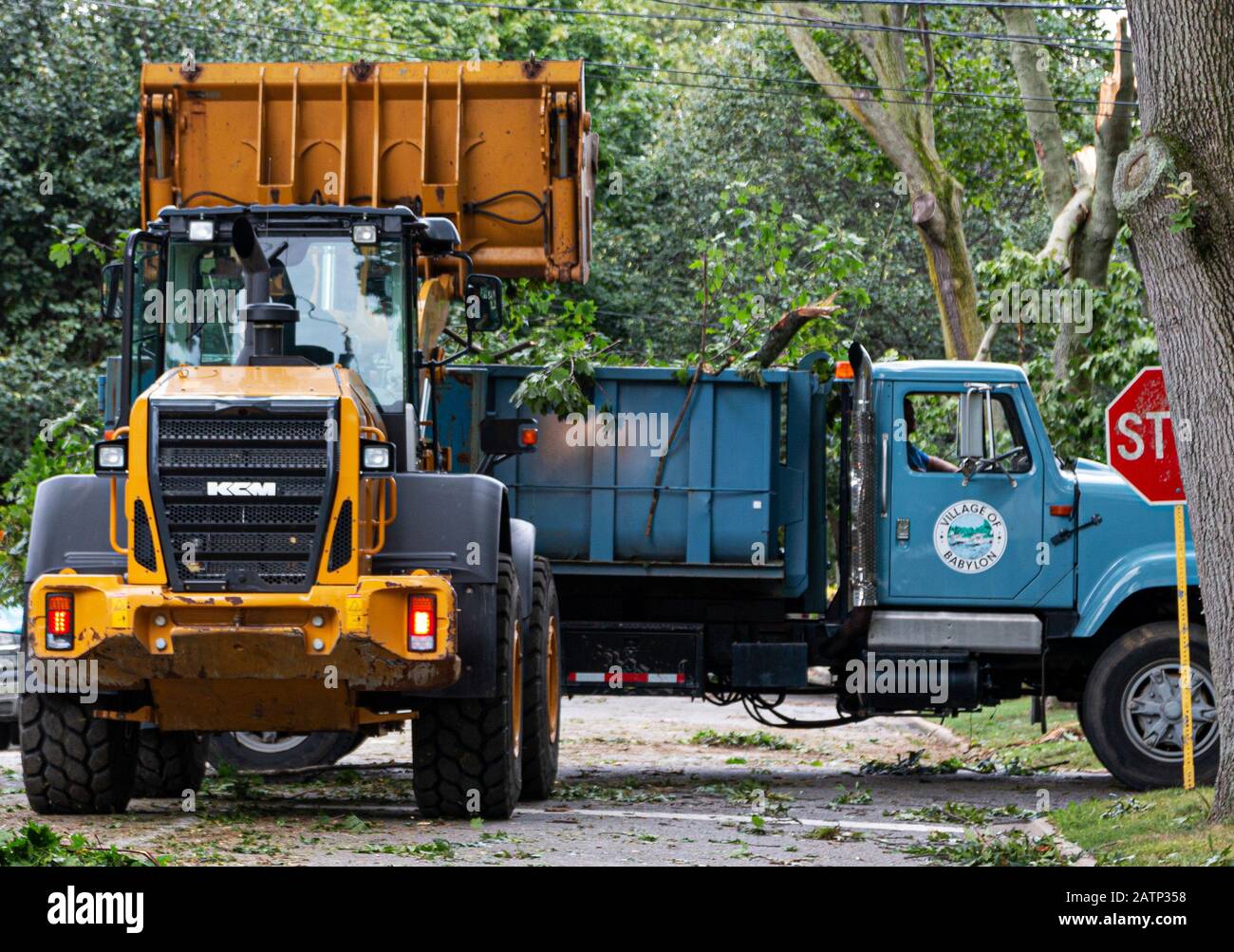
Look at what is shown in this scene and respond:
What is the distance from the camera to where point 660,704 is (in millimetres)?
26984

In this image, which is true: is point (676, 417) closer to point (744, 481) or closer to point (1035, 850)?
point (744, 481)

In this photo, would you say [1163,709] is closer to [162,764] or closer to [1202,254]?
[1202,254]

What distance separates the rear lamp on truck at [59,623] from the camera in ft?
31.1

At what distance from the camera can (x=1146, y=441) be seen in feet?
39.9

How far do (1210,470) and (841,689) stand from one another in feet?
15.9

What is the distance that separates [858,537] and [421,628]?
5.31 metres

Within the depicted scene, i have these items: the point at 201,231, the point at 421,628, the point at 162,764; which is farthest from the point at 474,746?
the point at 201,231

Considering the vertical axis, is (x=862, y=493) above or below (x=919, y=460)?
below

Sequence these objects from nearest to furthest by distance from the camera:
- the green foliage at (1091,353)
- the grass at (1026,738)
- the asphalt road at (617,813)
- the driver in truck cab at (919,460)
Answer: the asphalt road at (617,813), the driver in truck cab at (919,460), the grass at (1026,738), the green foliage at (1091,353)

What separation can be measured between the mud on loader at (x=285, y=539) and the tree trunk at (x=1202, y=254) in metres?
3.73

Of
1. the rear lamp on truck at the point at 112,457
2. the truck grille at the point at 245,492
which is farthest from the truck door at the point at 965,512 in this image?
the rear lamp on truck at the point at 112,457

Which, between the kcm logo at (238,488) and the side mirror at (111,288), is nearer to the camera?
the kcm logo at (238,488)

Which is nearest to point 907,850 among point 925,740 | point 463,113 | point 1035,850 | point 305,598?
point 1035,850

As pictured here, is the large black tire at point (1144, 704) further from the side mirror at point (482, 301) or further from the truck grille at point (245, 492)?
the truck grille at point (245, 492)
